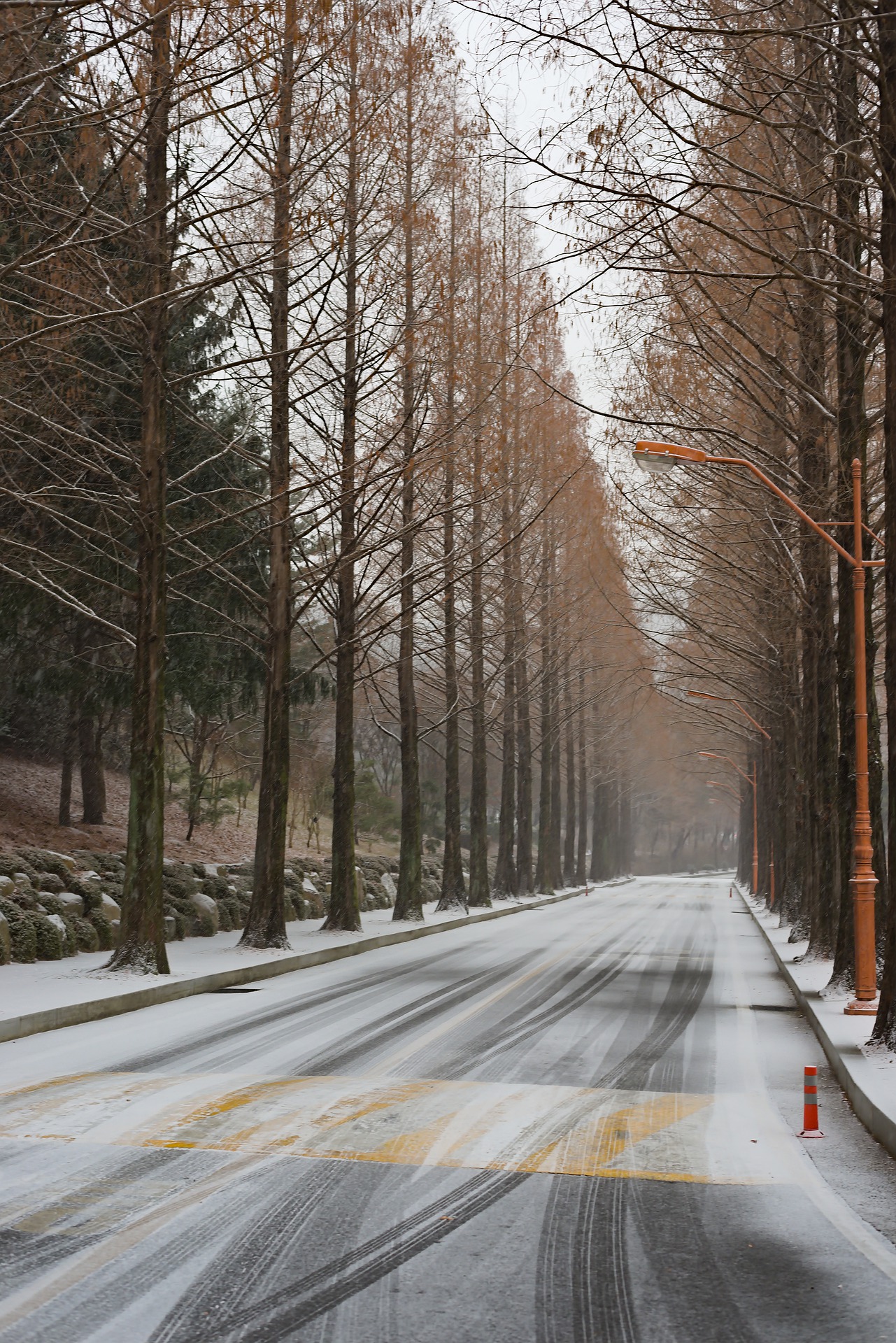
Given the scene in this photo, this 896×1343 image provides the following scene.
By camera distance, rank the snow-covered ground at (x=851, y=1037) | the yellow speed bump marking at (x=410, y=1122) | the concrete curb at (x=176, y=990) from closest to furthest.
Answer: the yellow speed bump marking at (x=410, y=1122) < the snow-covered ground at (x=851, y=1037) < the concrete curb at (x=176, y=990)

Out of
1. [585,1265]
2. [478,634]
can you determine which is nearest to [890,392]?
[585,1265]

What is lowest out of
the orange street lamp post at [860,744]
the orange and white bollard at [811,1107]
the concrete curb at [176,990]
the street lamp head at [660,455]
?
the concrete curb at [176,990]

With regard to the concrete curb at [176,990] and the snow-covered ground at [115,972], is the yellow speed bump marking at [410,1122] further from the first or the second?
the snow-covered ground at [115,972]

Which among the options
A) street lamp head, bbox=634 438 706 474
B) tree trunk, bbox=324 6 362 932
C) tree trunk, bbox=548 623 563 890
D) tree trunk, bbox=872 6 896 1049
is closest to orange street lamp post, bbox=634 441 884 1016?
street lamp head, bbox=634 438 706 474

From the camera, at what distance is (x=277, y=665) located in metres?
20.5

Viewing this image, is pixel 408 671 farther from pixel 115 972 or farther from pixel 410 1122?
pixel 410 1122

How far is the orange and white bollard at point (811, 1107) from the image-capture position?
7910 millimetres

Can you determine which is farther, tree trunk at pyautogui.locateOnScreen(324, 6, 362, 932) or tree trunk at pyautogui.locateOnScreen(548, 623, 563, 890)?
tree trunk at pyautogui.locateOnScreen(548, 623, 563, 890)

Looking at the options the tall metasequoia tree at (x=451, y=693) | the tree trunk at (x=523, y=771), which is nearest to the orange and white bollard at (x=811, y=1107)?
the tall metasequoia tree at (x=451, y=693)

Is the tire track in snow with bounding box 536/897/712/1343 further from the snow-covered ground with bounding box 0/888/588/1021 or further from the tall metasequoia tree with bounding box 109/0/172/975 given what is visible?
the tall metasequoia tree with bounding box 109/0/172/975

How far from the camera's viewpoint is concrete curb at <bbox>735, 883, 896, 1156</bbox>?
797 centimetres

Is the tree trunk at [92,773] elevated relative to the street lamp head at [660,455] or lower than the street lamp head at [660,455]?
lower

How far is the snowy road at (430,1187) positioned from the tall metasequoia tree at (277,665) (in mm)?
6271

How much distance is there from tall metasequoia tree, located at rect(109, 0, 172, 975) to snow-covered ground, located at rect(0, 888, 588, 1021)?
20.2 inches
